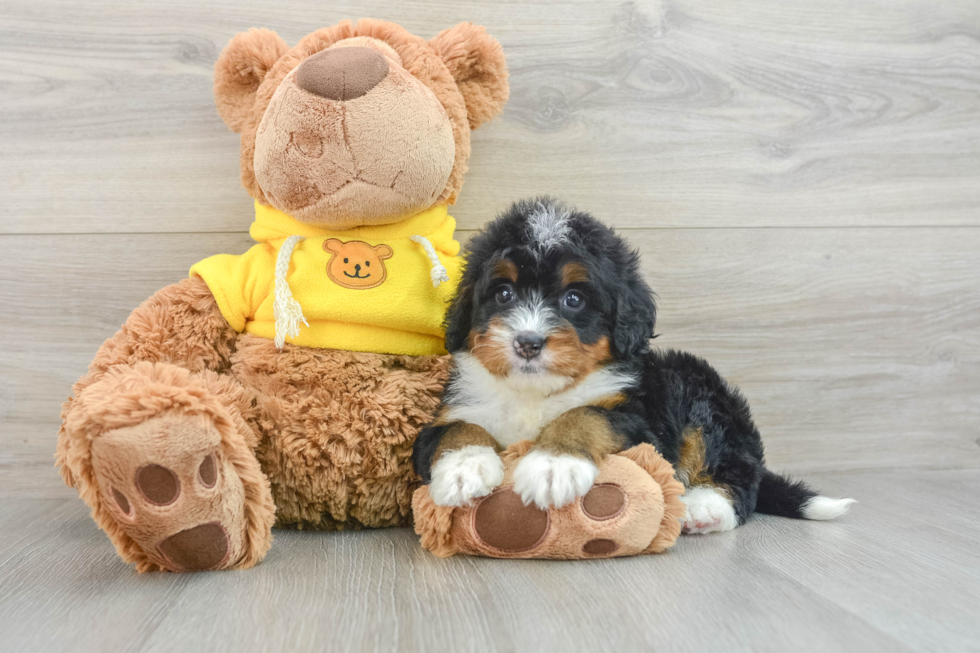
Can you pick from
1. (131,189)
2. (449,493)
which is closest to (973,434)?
(449,493)

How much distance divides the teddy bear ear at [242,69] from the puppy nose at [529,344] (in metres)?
0.99

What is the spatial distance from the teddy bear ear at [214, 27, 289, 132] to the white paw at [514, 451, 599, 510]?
3.94 feet

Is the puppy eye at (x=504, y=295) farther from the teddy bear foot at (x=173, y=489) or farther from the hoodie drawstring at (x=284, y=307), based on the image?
the teddy bear foot at (x=173, y=489)

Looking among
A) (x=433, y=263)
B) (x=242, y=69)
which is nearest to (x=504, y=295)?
(x=433, y=263)

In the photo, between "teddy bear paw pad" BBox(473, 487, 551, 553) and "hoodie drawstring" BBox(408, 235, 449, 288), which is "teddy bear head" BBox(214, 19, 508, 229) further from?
"teddy bear paw pad" BBox(473, 487, 551, 553)

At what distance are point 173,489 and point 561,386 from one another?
0.82 m

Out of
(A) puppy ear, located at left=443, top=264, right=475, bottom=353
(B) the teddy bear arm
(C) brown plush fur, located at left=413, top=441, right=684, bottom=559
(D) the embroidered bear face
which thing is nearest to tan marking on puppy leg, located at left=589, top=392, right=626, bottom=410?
(C) brown plush fur, located at left=413, top=441, right=684, bottom=559

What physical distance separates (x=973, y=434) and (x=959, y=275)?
1.89ft

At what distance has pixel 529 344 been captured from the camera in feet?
4.96

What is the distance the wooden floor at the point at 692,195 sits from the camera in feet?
7.43

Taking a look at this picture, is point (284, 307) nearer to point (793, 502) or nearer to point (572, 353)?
point (572, 353)

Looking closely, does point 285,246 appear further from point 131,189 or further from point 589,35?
point 589,35

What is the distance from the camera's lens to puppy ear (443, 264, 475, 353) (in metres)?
1.72

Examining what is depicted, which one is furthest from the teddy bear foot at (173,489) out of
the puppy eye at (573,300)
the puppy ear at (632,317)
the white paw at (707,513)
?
the white paw at (707,513)
